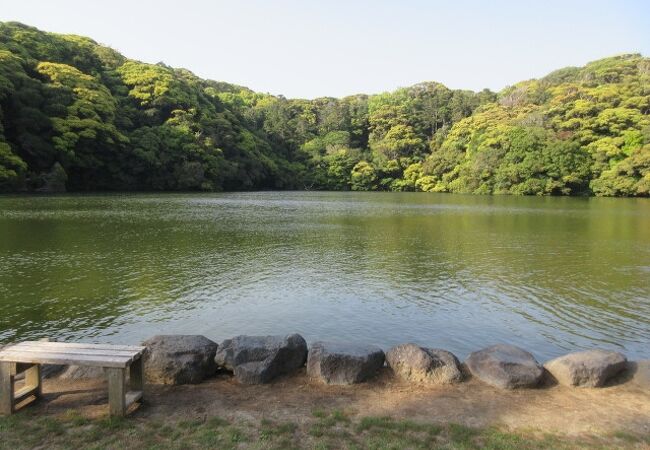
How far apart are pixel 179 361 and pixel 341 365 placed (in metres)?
1.83

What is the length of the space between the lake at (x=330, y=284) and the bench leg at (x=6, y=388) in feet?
11.0

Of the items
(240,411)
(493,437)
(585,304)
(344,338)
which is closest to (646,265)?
(585,304)

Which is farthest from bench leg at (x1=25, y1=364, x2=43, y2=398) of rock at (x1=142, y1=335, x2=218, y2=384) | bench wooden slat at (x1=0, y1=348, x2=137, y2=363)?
rock at (x1=142, y1=335, x2=218, y2=384)

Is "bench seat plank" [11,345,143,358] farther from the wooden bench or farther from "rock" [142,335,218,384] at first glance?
"rock" [142,335,218,384]

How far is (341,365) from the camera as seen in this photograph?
18.4 feet

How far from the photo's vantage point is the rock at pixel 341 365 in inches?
220

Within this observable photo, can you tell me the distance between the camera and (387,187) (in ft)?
249

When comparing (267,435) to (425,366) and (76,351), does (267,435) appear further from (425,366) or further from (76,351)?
(425,366)

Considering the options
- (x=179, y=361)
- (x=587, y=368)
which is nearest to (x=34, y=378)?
(x=179, y=361)

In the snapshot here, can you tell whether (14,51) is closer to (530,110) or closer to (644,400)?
(644,400)

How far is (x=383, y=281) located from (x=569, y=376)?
279 inches

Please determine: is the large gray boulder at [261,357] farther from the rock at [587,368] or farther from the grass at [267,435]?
the rock at [587,368]

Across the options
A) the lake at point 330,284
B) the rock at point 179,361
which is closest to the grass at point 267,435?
the rock at point 179,361

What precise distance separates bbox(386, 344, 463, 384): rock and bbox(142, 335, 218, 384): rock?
2.17 m
